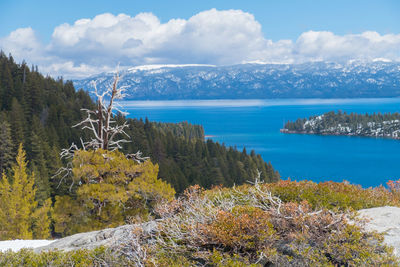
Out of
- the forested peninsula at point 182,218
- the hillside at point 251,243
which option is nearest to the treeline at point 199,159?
the forested peninsula at point 182,218

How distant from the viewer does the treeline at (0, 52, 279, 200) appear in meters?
84.9

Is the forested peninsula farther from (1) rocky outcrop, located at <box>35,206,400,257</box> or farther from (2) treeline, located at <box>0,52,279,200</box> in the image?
(2) treeline, located at <box>0,52,279,200</box>

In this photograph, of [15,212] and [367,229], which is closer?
[367,229]

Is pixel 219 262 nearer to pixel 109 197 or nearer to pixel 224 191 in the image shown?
pixel 224 191

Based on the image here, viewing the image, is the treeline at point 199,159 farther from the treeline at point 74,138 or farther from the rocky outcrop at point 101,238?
the rocky outcrop at point 101,238

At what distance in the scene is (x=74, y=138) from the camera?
322 ft

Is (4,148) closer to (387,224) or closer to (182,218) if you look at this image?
(182,218)

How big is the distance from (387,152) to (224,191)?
161461mm

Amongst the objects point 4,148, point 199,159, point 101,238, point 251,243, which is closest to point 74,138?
point 4,148

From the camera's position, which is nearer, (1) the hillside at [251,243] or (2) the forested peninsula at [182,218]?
(1) the hillside at [251,243]

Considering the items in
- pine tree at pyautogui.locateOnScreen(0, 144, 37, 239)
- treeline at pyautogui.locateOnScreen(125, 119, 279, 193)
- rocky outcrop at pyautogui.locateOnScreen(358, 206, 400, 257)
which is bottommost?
treeline at pyautogui.locateOnScreen(125, 119, 279, 193)

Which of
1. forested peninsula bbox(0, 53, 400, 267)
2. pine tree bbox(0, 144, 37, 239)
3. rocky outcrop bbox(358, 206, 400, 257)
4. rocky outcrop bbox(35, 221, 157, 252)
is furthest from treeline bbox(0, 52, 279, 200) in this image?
rocky outcrop bbox(358, 206, 400, 257)

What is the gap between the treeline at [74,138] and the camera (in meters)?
84.9

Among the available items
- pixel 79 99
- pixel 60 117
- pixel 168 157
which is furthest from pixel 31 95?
pixel 168 157
